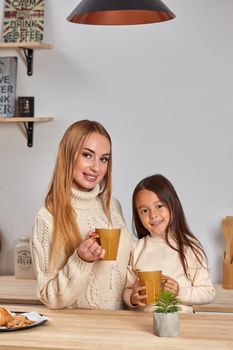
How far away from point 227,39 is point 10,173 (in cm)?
117

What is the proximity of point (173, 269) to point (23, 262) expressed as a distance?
1261mm

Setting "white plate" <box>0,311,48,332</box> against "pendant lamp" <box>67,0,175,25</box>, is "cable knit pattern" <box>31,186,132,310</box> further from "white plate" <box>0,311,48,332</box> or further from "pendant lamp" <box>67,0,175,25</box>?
"pendant lamp" <box>67,0,175,25</box>

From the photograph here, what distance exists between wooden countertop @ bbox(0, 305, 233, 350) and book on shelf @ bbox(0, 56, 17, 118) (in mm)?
1586

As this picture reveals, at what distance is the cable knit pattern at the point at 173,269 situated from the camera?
2682mm

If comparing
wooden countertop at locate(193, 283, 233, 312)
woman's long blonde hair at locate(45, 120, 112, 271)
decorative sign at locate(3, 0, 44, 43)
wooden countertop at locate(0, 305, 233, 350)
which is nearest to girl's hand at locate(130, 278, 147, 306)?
wooden countertop at locate(0, 305, 233, 350)

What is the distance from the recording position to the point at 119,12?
2768 millimetres

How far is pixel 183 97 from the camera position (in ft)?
12.6

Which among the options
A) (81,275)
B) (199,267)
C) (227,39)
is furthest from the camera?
(227,39)

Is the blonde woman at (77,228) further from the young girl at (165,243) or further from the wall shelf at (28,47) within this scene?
the wall shelf at (28,47)

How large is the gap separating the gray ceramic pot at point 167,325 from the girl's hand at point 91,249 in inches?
11.0

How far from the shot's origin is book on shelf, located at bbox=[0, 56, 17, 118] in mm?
3984

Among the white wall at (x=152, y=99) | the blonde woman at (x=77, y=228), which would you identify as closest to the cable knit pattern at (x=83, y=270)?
the blonde woman at (x=77, y=228)

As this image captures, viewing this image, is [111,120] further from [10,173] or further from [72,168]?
[72,168]

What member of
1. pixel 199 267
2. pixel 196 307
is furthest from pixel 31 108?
pixel 199 267
